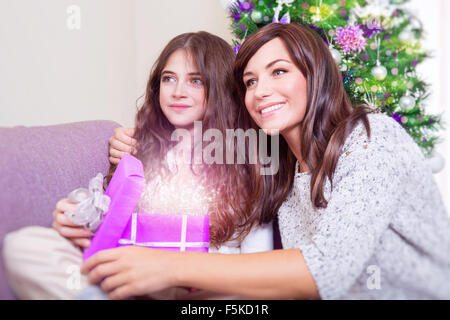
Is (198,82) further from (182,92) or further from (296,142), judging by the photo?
(296,142)

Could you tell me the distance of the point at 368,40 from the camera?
4.64 feet

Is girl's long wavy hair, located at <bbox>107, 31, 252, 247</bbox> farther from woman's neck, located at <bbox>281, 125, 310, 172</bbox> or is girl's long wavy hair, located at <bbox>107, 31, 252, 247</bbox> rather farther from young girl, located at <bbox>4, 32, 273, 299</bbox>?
woman's neck, located at <bbox>281, 125, 310, 172</bbox>

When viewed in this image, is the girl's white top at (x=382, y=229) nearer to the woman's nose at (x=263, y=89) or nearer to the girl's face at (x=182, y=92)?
the woman's nose at (x=263, y=89)

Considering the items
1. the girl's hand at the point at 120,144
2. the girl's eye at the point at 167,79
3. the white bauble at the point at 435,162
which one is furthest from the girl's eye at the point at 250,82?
the white bauble at the point at 435,162

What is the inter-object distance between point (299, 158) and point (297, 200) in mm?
117

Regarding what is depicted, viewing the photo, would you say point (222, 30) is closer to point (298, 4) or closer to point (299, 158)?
point (298, 4)

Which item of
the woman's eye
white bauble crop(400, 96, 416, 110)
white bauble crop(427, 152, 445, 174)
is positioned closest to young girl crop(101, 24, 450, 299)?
the woman's eye

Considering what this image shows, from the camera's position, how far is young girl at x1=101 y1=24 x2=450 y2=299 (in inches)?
23.2

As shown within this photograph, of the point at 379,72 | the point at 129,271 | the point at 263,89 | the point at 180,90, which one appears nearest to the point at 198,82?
the point at 180,90

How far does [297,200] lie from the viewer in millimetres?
925

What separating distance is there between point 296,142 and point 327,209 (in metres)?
0.31

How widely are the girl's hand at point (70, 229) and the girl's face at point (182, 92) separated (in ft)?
1.41

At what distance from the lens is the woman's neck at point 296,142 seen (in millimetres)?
912

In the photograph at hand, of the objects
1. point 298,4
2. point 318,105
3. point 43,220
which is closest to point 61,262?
point 43,220
